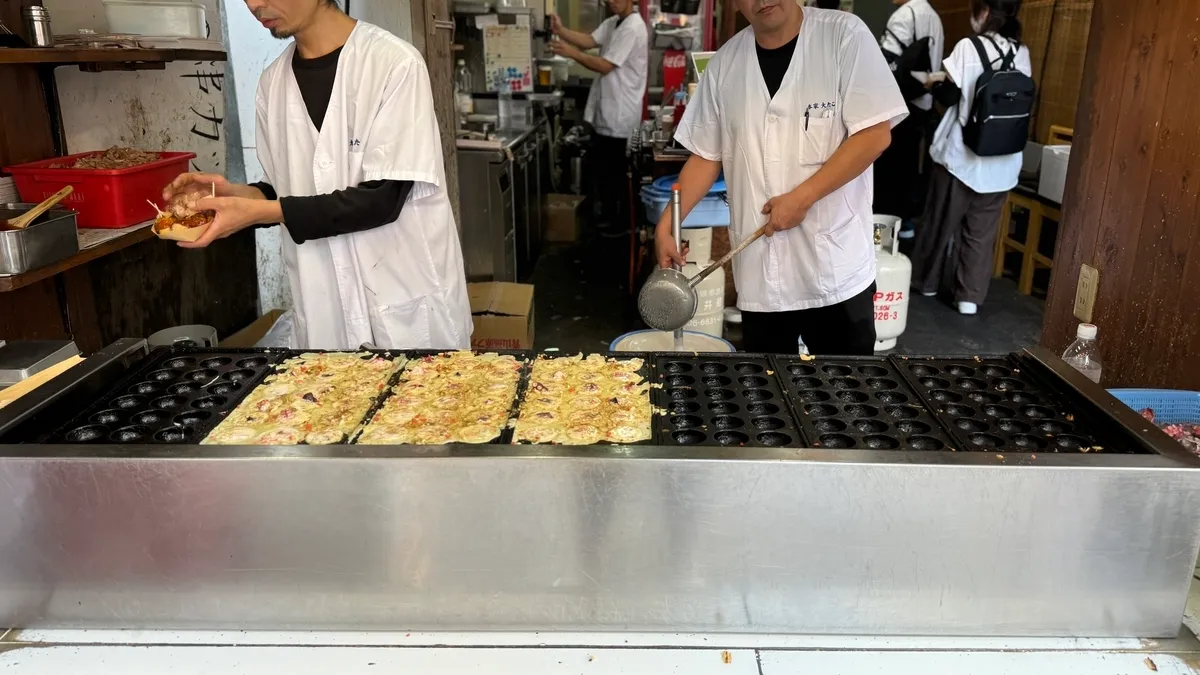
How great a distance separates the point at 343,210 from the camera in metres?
1.95

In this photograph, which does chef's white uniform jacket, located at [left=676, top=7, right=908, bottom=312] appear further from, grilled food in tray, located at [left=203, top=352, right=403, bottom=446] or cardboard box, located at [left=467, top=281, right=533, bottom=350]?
cardboard box, located at [left=467, top=281, right=533, bottom=350]

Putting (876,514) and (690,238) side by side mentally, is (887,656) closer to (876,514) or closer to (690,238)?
(876,514)

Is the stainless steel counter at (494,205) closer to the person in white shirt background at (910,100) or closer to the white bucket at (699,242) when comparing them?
the white bucket at (699,242)

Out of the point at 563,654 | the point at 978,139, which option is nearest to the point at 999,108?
the point at 978,139

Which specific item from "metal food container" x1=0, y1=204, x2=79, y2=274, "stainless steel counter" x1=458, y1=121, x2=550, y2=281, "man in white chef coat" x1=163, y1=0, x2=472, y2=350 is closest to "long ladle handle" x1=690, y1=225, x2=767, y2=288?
"man in white chef coat" x1=163, y1=0, x2=472, y2=350

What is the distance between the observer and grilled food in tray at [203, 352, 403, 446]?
1351 mm

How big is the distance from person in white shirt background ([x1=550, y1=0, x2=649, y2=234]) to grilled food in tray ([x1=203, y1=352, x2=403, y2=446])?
474 cm

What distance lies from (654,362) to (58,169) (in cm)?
211

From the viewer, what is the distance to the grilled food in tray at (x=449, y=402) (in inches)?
53.1

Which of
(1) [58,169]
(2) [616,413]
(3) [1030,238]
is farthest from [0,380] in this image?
(3) [1030,238]

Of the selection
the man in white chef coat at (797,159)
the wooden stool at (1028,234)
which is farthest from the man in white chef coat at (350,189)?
the wooden stool at (1028,234)

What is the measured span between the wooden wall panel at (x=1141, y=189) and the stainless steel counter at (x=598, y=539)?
4.39 feet

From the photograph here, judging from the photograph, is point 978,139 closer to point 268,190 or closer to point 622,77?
point 622,77

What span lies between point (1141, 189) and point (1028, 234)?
10.8 feet
